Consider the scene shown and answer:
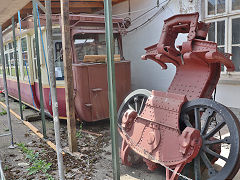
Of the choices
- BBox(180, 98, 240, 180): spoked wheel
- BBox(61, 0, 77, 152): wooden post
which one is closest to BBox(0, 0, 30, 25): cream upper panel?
BBox(61, 0, 77, 152): wooden post

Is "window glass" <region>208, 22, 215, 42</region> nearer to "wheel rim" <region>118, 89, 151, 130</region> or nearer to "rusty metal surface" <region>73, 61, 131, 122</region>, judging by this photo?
"rusty metal surface" <region>73, 61, 131, 122</region>

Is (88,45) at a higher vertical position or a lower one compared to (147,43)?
lower

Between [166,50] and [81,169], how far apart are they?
88.7 inches

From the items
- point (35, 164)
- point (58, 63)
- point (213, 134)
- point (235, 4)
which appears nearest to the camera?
point (213, 134)

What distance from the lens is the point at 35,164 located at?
377 cm

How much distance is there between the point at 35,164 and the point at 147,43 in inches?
190

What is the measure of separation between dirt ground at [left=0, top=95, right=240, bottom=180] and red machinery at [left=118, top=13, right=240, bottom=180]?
0.31 meters

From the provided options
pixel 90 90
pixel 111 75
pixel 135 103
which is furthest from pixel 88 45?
pixel 111 75

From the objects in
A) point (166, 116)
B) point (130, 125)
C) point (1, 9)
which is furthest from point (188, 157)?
point (1, 9)

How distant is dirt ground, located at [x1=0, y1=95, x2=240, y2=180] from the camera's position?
350 cm

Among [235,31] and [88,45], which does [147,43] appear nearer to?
[88,45]

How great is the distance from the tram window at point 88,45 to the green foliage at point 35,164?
2.36 metres

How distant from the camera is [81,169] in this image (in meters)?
3.67

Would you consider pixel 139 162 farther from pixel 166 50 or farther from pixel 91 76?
pixel 91 76
